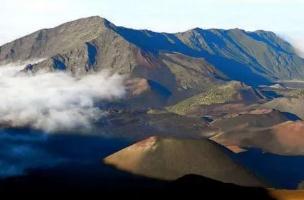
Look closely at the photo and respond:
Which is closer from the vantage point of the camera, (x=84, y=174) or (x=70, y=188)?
(x=70, y=188)

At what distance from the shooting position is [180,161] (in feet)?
586

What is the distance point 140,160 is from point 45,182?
100ft

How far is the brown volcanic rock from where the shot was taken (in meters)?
172

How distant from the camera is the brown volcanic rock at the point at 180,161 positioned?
172 metres

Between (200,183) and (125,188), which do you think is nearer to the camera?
(200,183)

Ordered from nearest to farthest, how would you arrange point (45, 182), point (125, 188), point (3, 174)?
point (125, 188), point (45, 182), point (3, 174)

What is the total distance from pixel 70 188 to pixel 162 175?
1038 inches

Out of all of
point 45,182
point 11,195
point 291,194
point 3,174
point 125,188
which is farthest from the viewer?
point 3,174

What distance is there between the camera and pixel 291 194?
410ft

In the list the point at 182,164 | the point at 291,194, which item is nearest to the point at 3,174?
the point at 182,164

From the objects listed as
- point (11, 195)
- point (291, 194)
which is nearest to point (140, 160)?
point (11, 195)

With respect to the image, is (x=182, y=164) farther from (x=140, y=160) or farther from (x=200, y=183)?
(x=200, y=183)

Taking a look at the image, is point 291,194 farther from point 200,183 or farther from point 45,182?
point 45,182

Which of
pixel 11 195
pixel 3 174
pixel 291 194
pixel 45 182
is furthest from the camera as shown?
pixel 3 174
